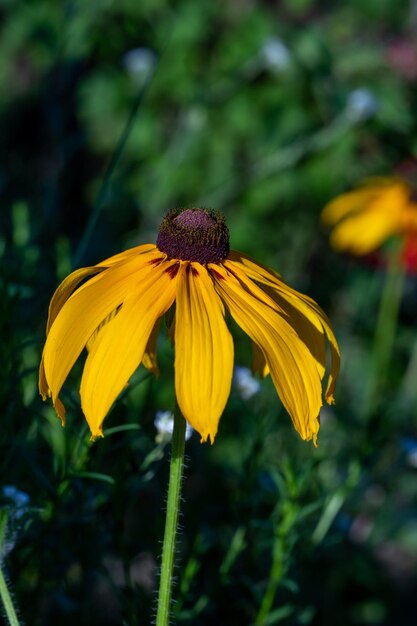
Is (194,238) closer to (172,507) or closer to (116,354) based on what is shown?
(116,354)

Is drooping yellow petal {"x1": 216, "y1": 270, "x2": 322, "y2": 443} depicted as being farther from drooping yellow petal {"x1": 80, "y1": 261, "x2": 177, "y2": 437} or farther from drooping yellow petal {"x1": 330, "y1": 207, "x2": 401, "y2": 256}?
drooping yellow petal {"x1": 330, "y1": 207, "x2": 401, "y2": 256}

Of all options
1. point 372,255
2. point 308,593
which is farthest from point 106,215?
point 308,593

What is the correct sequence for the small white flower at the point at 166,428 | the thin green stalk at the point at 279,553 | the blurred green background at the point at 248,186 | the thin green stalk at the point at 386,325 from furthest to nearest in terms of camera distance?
the thin green stalk at the point at 386,325 → the blurred green background at the point at 248,186 → the thin green stalk at the point at 279,553 → the small white flower at the point at 166,428

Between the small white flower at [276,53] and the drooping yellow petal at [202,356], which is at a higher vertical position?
the small white flower at [276,53]

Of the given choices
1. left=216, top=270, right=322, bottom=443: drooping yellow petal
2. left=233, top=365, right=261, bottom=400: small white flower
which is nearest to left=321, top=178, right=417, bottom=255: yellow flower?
left=233, top=365, right=261, bottom=400: small white flower

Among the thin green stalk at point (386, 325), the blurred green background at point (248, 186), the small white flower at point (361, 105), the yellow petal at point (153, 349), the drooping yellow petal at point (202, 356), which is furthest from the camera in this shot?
the small white flower at point (361, 105)

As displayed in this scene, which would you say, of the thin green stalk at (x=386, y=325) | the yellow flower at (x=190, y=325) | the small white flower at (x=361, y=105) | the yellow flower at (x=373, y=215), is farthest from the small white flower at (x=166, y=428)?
the small white flower at (x=361, y=105)

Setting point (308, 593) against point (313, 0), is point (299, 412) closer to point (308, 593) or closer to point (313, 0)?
point (308, 593)

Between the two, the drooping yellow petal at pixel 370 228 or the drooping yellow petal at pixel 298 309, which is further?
the drooping yellow petal at pixel 370 228

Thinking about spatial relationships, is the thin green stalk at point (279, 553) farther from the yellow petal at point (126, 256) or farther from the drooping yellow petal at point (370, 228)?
the drooping yellow petal at point (370, 228)
